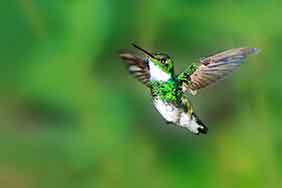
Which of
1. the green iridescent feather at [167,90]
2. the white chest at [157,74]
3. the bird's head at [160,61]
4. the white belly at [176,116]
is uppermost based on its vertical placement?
the bird's head at [160,61]

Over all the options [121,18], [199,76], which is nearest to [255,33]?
[121,18]

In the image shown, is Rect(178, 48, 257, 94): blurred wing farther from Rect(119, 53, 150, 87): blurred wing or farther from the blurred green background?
the blurred green background

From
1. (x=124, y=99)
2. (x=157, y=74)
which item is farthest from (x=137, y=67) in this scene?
(x=124, y=99)

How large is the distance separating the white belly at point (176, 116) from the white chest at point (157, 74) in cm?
2

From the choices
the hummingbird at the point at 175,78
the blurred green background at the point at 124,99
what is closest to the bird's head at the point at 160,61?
the hummingbird at the point at 175,78

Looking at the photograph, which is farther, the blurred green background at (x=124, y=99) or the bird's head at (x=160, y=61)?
the blurred green background at (x=124, y=99)

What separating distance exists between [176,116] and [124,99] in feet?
1.76

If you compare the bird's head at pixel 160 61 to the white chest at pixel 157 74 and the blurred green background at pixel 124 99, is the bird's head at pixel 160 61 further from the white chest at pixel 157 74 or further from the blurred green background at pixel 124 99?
the blurred green background at pixel 124 99

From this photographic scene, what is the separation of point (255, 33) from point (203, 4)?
9 centimetres

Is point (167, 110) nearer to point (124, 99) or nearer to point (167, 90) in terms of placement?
point (167, 90)

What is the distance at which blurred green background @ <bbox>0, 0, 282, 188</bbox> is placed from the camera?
35.6 inches

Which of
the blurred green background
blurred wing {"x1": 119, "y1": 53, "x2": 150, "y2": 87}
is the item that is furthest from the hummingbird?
the blurred green background

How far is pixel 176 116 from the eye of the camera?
431 millimetres

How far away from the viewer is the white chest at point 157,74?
0.42 meters
